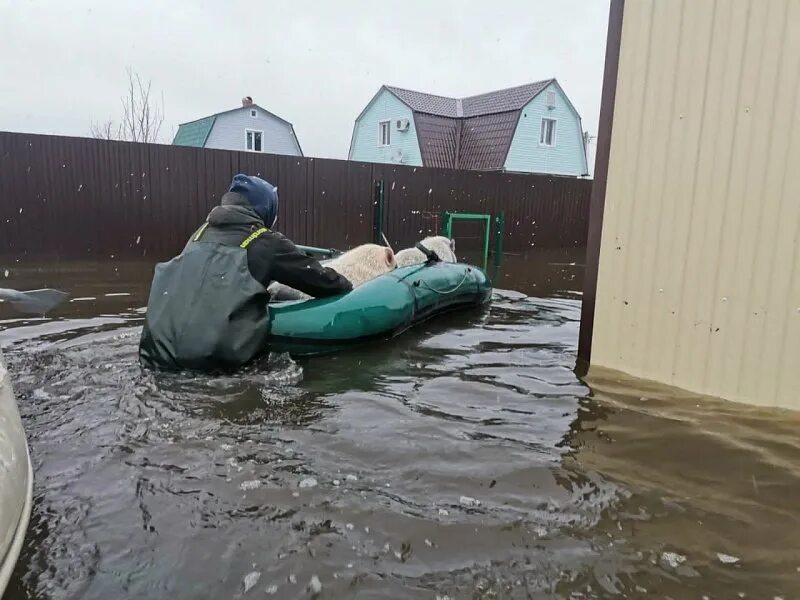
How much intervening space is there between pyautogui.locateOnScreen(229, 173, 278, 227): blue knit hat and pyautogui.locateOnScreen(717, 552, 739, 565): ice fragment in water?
313 cm

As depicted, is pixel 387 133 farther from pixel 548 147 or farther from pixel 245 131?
pixel 548 147

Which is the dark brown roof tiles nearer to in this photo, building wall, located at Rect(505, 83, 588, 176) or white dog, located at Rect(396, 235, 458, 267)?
building wall, located at Rect(505, 83, 588, 176)

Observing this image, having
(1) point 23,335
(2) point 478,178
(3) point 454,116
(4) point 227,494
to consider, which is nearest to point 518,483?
(4) point 227,494

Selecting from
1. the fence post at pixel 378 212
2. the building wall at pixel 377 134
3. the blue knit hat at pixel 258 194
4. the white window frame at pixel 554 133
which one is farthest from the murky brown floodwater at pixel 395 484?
the white window frame at pixel 554 133

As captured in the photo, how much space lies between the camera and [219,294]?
3469 millimetres

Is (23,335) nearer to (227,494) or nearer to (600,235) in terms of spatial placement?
(227,494)

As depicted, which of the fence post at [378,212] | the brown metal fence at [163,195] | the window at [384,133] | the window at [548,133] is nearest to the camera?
the brown metal fence at [163,195]

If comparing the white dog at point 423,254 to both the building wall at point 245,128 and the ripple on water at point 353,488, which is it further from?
the building wall at point 245,128

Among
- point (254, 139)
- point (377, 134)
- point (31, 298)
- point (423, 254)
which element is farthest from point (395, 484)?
point (377, 134)

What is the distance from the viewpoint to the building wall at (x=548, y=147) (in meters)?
21.0

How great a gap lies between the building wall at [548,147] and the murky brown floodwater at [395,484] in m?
18.4

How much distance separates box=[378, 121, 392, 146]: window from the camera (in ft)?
76.7

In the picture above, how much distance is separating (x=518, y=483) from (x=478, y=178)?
983 centimetres

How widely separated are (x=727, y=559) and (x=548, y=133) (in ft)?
72.0
